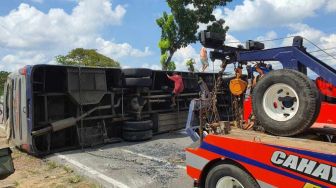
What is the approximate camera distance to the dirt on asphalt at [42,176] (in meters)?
7.02

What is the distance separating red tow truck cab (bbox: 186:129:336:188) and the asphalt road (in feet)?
5.88

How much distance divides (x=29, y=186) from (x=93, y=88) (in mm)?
3880

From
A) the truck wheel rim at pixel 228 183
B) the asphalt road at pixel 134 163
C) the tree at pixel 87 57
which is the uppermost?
the tree at pixel 87 57

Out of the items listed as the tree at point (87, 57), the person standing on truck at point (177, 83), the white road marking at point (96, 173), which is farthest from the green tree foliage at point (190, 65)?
the tree at point (87, 57)

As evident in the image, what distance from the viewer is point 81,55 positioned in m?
44.2

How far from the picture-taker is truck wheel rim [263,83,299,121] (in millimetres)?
4319

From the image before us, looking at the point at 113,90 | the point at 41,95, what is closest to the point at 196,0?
the point at 113,90

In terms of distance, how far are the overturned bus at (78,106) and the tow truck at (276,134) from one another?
136 inches

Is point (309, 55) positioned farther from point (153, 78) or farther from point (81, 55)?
point (81, 55)

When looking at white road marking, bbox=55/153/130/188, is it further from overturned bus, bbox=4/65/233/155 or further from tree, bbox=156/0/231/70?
tree, bbox=156/0/231/70

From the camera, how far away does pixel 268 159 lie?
4.04m

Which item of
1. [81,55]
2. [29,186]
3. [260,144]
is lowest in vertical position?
[29,186]

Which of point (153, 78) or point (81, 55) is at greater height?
point (81, 55)

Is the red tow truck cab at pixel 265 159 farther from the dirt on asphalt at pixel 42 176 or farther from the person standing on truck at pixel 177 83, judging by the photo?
the person standing on truck at pixel 177 83
